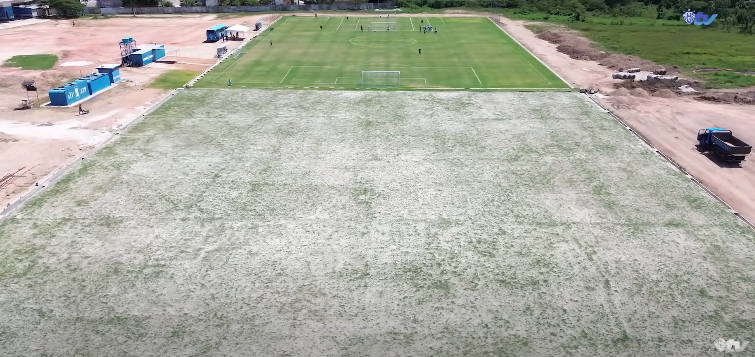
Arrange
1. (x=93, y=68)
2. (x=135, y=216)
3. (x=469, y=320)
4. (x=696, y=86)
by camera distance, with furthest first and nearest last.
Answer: (x=93, y=68)
(x=696, y=86)
(x=135, y=216)
(x=469, y=320)

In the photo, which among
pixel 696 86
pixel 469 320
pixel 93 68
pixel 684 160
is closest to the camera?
pixel 469 320

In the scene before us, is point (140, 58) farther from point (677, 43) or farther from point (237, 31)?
point (677, 43)

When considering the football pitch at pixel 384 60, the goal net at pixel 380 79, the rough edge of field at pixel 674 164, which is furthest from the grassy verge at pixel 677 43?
the goal net at pixel 380 79

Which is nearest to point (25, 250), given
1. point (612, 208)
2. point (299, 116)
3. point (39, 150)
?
point (39, 150)

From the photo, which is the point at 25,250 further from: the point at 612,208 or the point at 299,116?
the point at 612,208

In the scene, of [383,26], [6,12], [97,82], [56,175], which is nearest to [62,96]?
[97,82]
